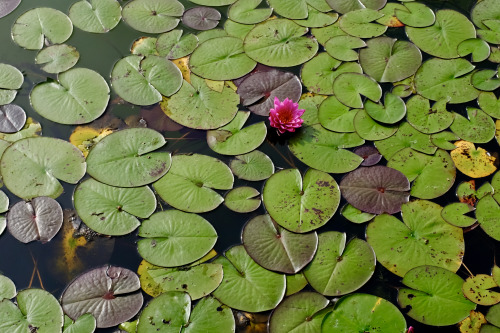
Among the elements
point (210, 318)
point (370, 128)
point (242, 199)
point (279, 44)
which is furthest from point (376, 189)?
point (279, 44)

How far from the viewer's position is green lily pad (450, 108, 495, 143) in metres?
3.17

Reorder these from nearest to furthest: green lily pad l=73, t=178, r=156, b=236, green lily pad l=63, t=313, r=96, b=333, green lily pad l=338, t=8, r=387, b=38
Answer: green lily pad l=63, t=313, r=96, b=333, green lily pad l=73, t=178, r=156, b=236, green lily pad l=338, t=8, r=387, b=38

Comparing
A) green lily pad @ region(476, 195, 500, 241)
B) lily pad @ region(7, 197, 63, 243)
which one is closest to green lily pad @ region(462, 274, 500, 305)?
green lily pad @ region(476, 195, 500, 241)

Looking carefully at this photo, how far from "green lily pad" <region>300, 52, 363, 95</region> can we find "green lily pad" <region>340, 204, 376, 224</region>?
99cm

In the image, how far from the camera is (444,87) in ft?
11.2

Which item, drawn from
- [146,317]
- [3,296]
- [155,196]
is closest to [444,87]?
[155,196]

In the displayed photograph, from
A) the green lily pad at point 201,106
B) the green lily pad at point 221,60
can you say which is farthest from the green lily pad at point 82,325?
the green lily pad at point 221,60

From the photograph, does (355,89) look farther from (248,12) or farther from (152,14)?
(152,14)

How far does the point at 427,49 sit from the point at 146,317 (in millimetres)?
3016

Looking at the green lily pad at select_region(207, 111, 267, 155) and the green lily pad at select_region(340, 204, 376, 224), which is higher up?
the green lily pad at select_region(207, 111, 267, 155)

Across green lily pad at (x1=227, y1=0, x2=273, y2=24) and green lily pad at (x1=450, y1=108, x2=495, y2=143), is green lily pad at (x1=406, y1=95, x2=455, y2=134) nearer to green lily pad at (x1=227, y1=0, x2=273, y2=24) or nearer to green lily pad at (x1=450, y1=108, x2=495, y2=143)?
green lily pad at (x1=450, y1=108, x2=495, y2=143)

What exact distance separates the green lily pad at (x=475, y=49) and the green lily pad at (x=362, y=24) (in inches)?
25.9

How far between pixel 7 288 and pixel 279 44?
263cm

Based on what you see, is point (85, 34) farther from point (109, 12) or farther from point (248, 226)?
point (248, 226)
